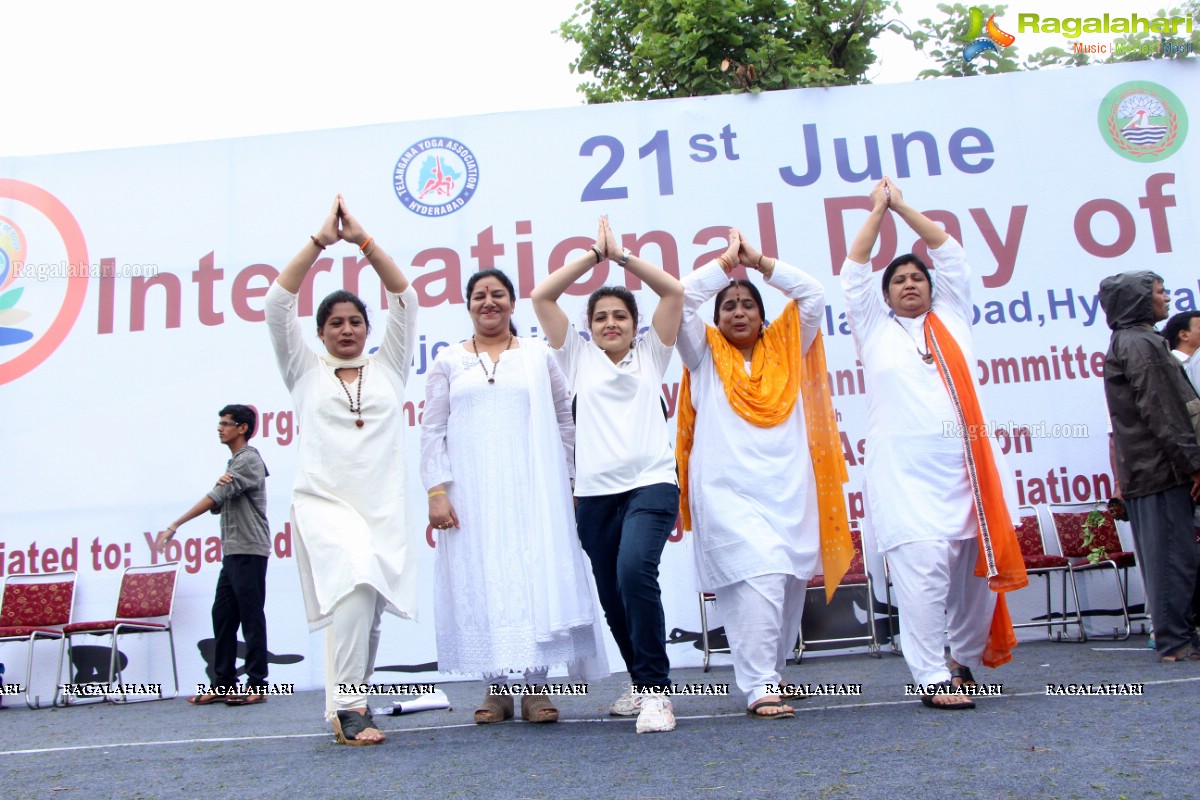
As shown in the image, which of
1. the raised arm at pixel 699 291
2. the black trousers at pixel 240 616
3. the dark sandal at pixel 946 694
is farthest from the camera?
the black trousers at pixel 240 616

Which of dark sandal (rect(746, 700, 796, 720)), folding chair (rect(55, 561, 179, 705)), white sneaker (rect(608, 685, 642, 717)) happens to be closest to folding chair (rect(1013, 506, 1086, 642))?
dark sandal (rect(746, 700, 796, 720))

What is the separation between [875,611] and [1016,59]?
175 inches

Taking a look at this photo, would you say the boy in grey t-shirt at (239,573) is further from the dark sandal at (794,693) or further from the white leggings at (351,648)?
the dark sandal at (794,693)

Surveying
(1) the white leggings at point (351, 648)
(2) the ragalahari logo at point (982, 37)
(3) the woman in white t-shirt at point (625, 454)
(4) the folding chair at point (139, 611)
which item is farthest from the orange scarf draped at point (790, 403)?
(2) the ragalahari logo at point (982, 37)

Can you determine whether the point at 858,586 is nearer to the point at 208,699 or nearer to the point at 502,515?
the point at 502,515

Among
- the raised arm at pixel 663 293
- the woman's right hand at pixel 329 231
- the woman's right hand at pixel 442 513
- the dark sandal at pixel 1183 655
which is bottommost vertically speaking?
the dark sandal at pixel 1183 655

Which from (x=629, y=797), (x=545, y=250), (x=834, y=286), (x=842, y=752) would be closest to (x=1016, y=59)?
(x=834, y=286)

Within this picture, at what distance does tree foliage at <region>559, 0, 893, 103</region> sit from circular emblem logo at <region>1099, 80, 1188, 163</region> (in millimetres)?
1630

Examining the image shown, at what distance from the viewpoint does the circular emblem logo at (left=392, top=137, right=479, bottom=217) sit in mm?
5805

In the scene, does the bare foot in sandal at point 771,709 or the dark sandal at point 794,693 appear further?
the dark sandal at point 794,693

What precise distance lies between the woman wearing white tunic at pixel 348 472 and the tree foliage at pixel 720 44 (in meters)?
3.50

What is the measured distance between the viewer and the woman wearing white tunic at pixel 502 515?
3.17m

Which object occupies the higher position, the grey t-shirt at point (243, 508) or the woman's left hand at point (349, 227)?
the woman's left hand at point (349, 227)

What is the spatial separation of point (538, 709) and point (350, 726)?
613mm
